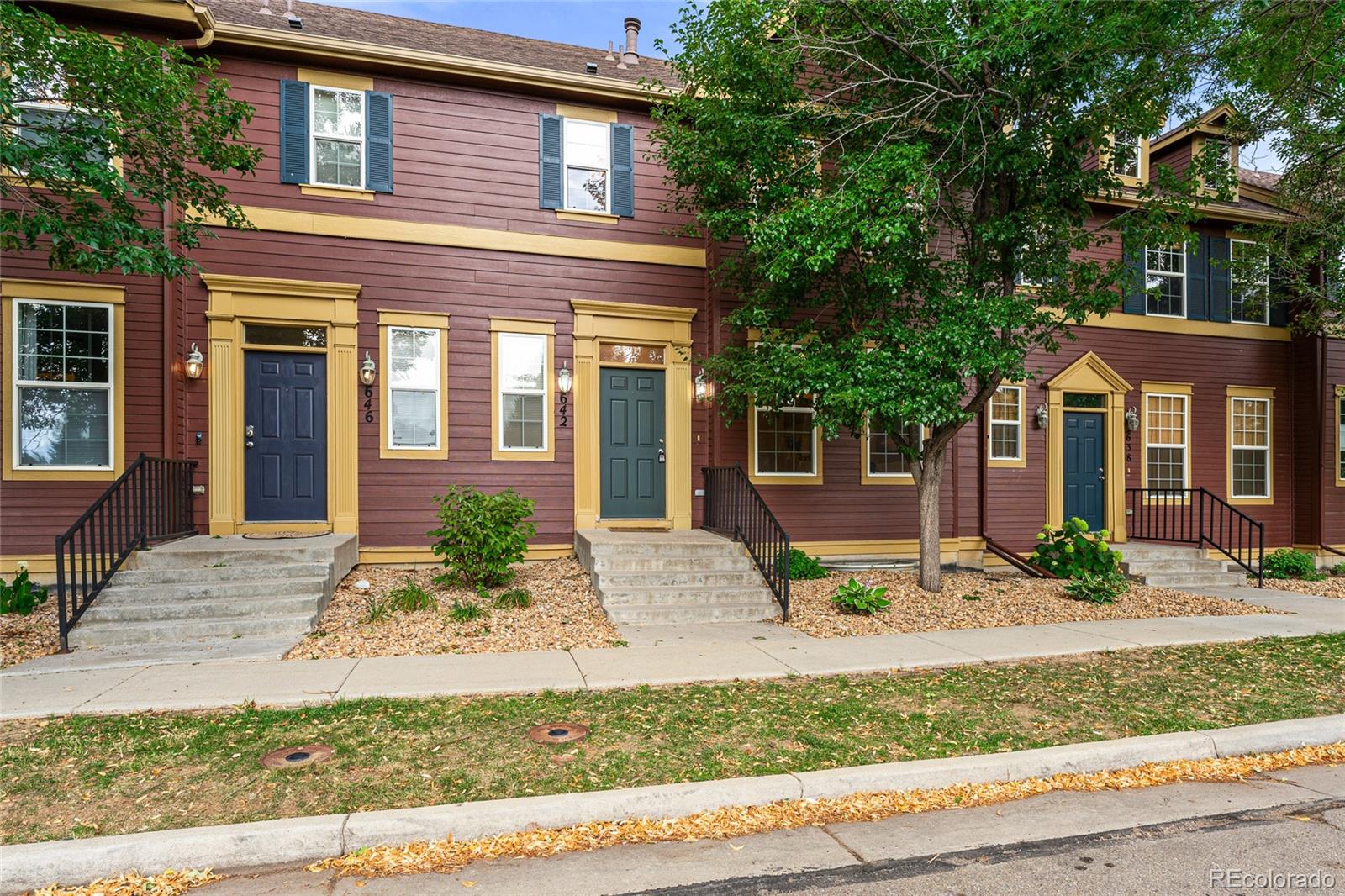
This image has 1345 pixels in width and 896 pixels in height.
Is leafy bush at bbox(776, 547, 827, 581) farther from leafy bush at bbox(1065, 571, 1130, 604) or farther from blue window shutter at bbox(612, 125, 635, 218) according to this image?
A: blue window shutter at bbox(612, 125, 635, 218)

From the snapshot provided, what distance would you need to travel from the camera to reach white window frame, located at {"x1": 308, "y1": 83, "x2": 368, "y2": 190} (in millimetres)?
8898

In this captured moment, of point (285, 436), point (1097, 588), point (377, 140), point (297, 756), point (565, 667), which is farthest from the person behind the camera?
point (377, 140)

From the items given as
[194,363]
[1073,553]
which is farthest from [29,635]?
[1073,553]

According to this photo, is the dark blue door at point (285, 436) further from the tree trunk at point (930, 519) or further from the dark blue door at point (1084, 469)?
the dark blue door at point (1084, 469)

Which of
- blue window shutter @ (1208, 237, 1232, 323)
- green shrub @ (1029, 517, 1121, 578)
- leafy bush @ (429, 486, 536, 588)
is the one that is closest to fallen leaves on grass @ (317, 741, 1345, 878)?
leafy bush @ (429, 486, 536, 588)

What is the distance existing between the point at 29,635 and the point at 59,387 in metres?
3.04

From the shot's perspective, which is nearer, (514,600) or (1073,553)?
(514,600)

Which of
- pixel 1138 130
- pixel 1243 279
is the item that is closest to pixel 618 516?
pixel 1138 130

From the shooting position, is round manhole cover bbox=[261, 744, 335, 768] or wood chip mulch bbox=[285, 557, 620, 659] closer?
round manhole cover bbox=[261, 744, 335, 768]

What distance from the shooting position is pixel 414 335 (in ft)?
30.4

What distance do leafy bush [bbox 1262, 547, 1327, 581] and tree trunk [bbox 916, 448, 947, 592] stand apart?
6601mm

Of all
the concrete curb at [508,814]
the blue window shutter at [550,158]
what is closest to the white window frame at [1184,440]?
the concrete curb at [508,814]

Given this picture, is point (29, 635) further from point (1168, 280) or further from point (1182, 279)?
point (1182, 279)

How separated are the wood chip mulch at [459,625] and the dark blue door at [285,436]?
4.32 ft
